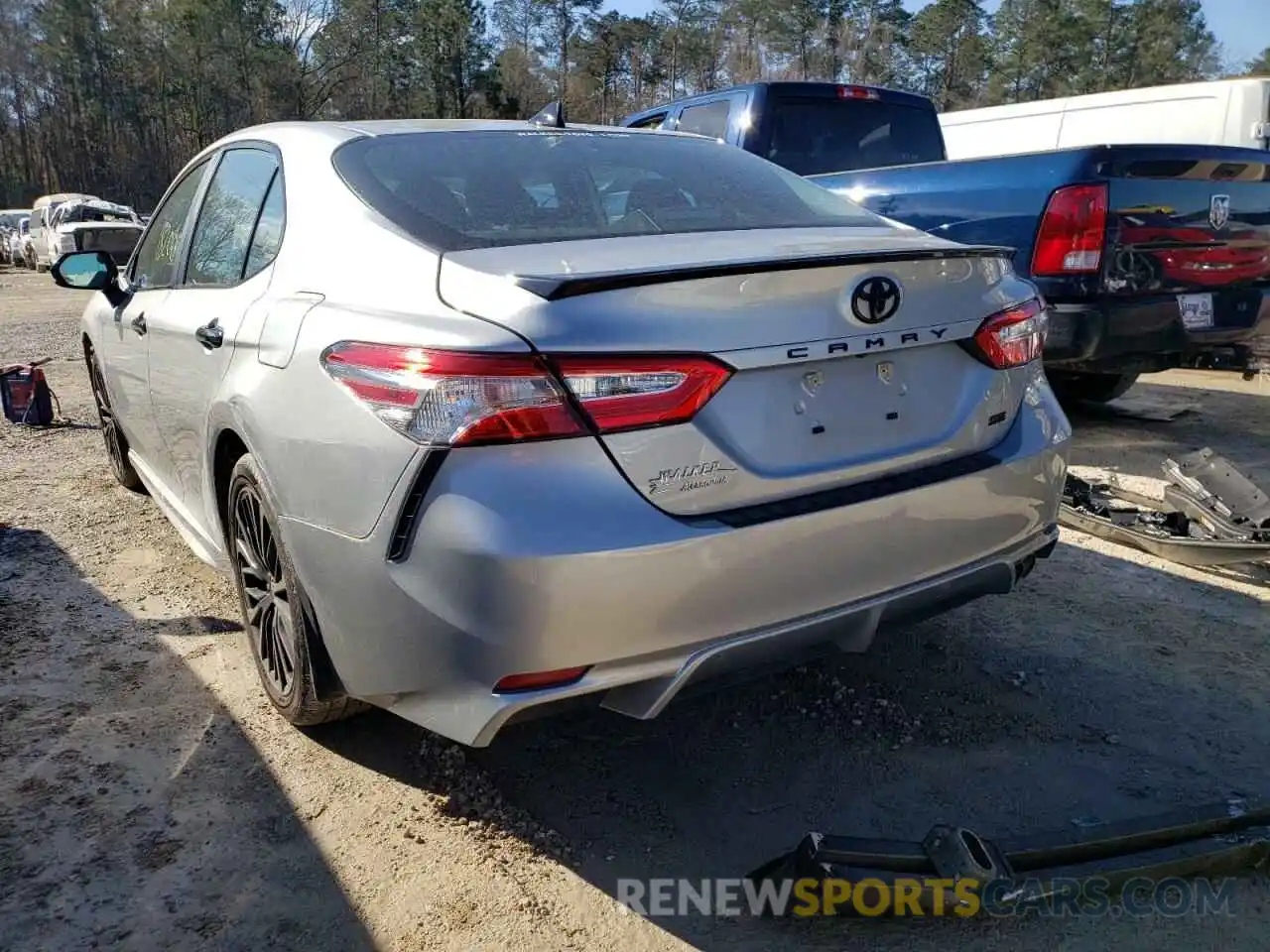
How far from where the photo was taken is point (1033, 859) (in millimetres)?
2064

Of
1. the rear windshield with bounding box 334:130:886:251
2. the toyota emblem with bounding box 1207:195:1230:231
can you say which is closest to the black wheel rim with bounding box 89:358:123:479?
the rear windshield with bounding box 334:130:886:251

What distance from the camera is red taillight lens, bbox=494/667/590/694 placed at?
190cm

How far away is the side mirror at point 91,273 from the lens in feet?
13.3

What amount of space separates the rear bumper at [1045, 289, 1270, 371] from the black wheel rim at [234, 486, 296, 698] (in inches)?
147

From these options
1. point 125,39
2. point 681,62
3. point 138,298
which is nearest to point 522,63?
point 681,62

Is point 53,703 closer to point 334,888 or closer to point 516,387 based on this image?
point 334,888

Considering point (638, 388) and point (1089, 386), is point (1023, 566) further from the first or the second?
point (1089, 386)

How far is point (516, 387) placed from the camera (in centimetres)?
185

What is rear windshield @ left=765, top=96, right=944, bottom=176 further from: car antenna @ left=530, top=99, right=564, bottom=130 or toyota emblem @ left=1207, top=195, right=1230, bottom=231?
car antenna @ left=530, top=99, right=564, bottom=130

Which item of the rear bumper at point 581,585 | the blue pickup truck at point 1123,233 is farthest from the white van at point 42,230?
the rear bumper at point 581,585

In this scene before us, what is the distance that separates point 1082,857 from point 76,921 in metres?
2.09

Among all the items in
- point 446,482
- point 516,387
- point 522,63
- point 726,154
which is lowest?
point 446,482

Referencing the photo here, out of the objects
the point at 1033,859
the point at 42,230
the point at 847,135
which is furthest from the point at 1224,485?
the point at 42,230

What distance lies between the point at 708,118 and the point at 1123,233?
3.10 metres
